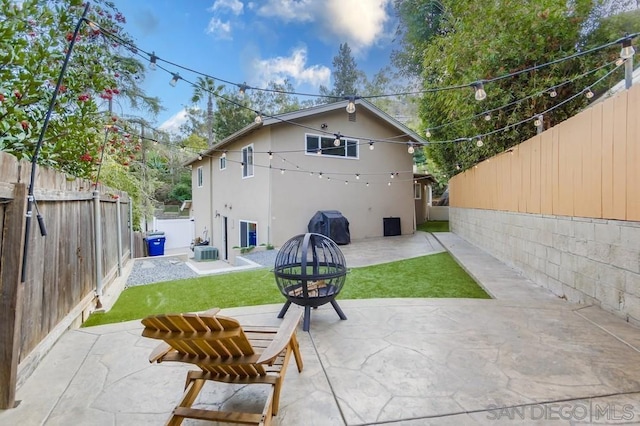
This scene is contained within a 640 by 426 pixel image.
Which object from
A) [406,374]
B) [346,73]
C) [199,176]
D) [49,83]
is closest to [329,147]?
[49,83]

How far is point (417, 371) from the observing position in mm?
2678

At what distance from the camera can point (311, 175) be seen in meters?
11.5

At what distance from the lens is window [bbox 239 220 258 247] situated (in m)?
12.0

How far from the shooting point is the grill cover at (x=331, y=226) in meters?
10.9

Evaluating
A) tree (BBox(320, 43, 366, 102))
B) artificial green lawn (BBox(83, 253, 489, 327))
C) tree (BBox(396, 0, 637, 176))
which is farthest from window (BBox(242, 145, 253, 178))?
tree (BBox(320, 43, 366, 102))

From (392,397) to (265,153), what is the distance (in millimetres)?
9586

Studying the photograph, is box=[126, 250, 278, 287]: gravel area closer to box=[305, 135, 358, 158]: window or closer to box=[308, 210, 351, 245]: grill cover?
box=[308, 210, 351, 245]: grill cover

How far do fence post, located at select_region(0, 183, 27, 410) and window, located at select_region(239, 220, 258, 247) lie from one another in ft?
30.9

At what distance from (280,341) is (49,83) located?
321cm

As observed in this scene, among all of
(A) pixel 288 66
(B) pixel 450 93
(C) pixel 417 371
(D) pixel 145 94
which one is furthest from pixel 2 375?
(A) pixel 288 66

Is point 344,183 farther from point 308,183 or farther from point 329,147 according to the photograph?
point 308,183

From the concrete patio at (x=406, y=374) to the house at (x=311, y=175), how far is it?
684cm

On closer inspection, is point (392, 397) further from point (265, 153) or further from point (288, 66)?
point (288, 66)

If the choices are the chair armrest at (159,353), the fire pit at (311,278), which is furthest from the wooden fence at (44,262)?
the fire pit at (311,278)
